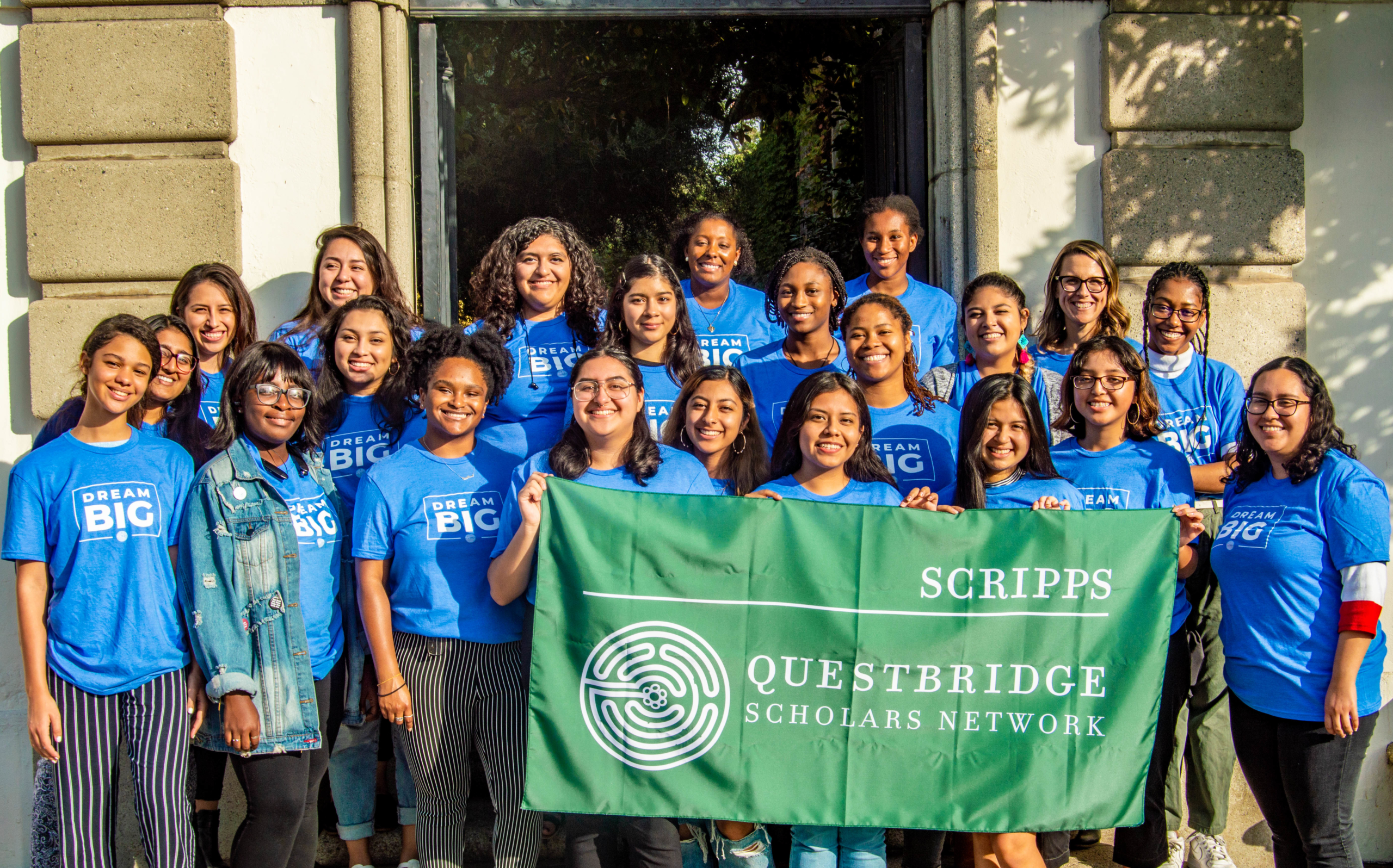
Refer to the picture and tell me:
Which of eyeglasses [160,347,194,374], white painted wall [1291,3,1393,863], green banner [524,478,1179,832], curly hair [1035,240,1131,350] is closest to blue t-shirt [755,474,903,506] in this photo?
green banner [524,478,1179,832]

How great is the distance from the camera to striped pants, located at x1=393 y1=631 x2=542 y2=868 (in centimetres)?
356

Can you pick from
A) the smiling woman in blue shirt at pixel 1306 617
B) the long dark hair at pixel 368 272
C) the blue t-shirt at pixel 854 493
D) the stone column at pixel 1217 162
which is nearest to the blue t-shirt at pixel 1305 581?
the smiling woman in blue shirt at pixel 1306 617

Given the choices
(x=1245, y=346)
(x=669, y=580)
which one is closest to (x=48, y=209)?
(x=669, y=580)

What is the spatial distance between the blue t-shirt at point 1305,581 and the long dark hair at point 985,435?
68cm

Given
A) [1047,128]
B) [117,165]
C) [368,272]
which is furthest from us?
[1047,128]

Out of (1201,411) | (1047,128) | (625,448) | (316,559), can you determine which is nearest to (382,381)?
(316,559)

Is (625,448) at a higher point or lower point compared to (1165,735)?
higher

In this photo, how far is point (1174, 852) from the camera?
4.21 metres

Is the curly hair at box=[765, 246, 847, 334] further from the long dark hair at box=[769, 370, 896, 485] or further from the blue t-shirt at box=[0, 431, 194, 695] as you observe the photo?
the blue t-shirt at box=[0, 431, 194, 695]

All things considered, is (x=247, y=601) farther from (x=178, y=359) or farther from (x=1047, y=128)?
(x=1047, y=128)

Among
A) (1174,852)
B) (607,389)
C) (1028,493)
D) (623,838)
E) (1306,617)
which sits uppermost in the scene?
(607,389)

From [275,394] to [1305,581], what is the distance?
10.8 feet

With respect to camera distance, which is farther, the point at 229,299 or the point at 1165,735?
the point at 229,299

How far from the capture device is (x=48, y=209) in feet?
16.2
